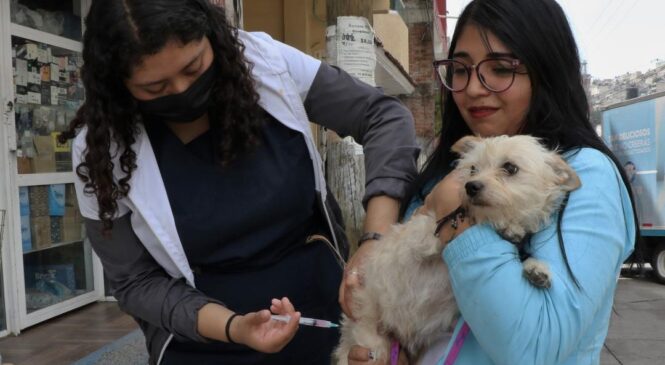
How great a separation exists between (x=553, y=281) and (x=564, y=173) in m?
0.35

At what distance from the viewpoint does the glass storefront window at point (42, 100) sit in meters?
5.67

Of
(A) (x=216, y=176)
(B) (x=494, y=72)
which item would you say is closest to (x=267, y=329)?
(A) (x=216, y=176)

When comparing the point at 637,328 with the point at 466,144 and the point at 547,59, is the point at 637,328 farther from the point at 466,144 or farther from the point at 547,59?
the point at 547,59

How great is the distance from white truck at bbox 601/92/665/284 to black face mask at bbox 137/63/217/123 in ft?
36.9

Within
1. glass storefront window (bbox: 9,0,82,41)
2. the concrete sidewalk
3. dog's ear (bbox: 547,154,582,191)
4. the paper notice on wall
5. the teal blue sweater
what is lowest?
the concrete sidewalk

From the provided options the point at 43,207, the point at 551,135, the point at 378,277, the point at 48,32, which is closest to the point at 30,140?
the point at 43,207

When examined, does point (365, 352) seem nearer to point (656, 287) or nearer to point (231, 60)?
point (231, 60)

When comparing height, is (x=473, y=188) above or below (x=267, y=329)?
above

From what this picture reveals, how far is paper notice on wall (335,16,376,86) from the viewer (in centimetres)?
394

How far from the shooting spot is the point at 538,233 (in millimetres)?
1547

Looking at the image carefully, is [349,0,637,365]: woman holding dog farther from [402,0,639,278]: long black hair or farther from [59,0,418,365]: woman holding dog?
[59,0,418,365]: woman holding dog

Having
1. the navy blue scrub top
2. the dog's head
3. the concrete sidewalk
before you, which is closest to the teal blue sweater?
the dog's head

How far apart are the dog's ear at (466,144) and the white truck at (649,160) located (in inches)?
426

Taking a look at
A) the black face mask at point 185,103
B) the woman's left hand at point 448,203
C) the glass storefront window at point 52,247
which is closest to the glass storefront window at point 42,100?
the glass storefront window at point 52,247
